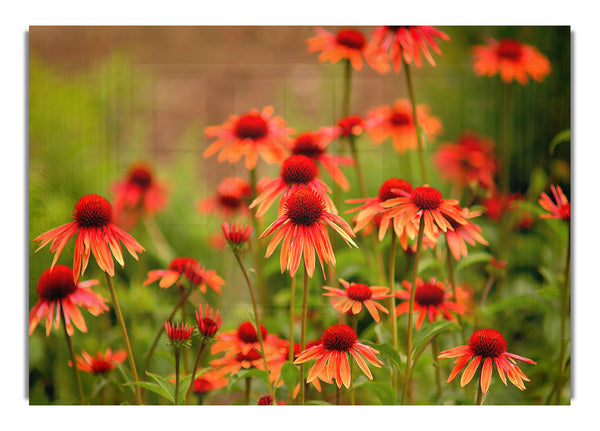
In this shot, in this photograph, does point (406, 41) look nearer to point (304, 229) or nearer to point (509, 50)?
point (509, 50)

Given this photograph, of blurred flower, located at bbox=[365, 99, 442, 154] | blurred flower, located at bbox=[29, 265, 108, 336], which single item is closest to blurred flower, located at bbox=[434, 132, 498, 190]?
blurred flower, located at bbox=[365, 99, 442, 154]

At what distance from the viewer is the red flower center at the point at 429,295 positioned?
166 cm

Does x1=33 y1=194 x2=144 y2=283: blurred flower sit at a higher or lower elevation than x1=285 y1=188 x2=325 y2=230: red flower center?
lower

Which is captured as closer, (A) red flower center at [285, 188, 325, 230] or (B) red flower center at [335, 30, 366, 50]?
(A) red flower center at [285, 188, 325, 230]

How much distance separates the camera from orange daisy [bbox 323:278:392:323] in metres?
1.58

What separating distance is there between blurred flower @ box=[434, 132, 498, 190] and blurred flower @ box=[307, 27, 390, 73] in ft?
0.98

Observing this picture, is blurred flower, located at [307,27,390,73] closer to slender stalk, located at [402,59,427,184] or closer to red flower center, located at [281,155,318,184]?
slender stalk, located at [402,59,427,184]

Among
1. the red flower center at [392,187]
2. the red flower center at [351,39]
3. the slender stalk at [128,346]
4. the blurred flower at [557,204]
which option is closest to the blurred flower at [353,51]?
the red flower center at [351,39]

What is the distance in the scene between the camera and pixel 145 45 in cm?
174

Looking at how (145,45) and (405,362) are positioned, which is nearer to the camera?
(405,362)
